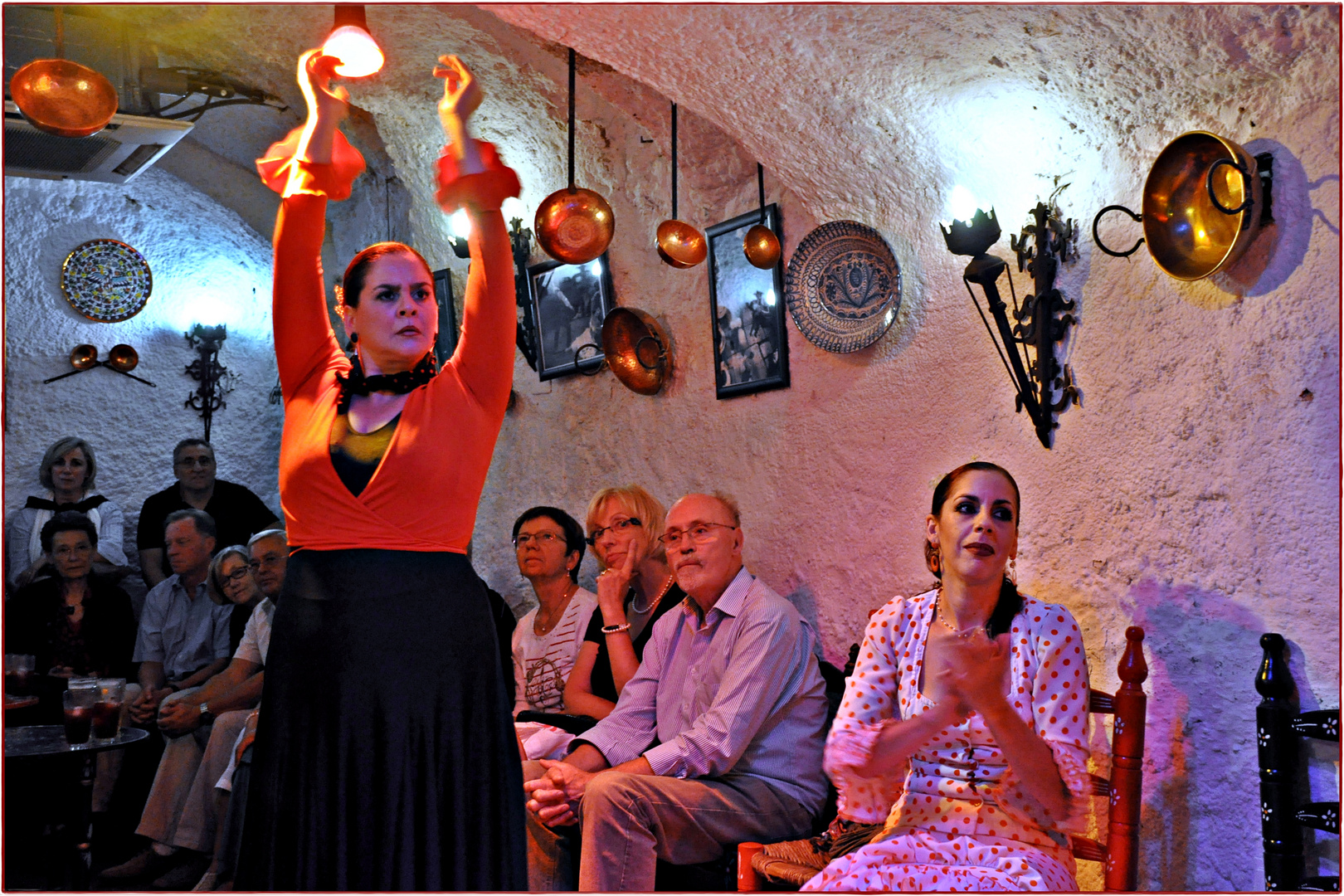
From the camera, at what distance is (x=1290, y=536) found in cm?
231

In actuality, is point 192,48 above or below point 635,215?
above

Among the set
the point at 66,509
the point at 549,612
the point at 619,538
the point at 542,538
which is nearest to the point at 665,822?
the point at 619,538

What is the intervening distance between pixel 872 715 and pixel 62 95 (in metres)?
3.04

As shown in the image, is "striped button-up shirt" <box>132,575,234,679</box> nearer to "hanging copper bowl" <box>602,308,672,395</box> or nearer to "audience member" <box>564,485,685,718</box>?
"audience member" <box>564,485,685,718</box>

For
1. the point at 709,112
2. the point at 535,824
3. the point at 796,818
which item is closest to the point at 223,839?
the point at 535,824

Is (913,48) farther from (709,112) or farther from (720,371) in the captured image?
(720,371)

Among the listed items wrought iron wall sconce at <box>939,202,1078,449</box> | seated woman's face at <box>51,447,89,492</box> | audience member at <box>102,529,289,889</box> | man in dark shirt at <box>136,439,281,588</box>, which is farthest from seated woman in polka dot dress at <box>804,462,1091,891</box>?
seated woman's face at <box>51,447,89,492</box>

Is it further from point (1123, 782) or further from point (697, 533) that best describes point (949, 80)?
point (1123, 782)

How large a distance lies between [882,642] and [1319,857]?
3.10 feet

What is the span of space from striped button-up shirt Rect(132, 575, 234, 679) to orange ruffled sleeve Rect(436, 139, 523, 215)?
354 cm

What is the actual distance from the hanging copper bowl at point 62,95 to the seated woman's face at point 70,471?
132 inches

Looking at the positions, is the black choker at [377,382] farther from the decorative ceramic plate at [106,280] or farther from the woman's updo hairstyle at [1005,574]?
the decorative ceramic plate at [106,280]

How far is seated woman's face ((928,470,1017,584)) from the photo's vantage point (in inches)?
94.3

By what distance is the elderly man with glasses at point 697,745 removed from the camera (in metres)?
2.68
